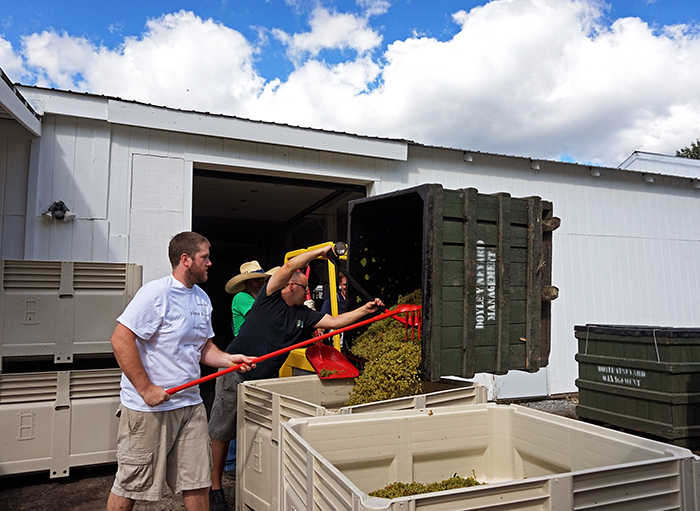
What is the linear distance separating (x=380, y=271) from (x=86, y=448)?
3557 millimetres

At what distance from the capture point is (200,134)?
23.4 ft

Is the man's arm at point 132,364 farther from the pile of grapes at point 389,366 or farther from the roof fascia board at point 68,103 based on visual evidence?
the roof fascia board at point 68,103

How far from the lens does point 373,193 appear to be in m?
8.38

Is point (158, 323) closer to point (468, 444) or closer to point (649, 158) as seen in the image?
point (468, 444)

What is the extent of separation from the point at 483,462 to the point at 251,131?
577cm

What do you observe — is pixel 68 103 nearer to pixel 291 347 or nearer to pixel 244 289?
pixel 244 289

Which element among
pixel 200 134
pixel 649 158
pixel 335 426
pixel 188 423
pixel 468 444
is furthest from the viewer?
pixel 649 158

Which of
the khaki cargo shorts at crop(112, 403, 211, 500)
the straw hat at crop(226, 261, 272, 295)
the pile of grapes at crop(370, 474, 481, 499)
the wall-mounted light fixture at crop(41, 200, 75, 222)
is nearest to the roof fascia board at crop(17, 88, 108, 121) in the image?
the wall-mounted light fixture at crop(41, 200, 75, 222)

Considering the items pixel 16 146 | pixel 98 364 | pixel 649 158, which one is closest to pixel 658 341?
pixel 98 364

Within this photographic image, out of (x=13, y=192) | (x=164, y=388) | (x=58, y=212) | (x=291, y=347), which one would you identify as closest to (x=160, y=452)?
(x=164, y=388)

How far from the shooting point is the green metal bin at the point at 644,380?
5605 millimetres

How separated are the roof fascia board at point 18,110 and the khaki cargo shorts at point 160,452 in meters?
3.83

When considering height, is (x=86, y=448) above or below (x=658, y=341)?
below

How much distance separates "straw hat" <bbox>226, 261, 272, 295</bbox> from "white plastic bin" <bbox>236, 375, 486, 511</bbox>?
6.00 ft
